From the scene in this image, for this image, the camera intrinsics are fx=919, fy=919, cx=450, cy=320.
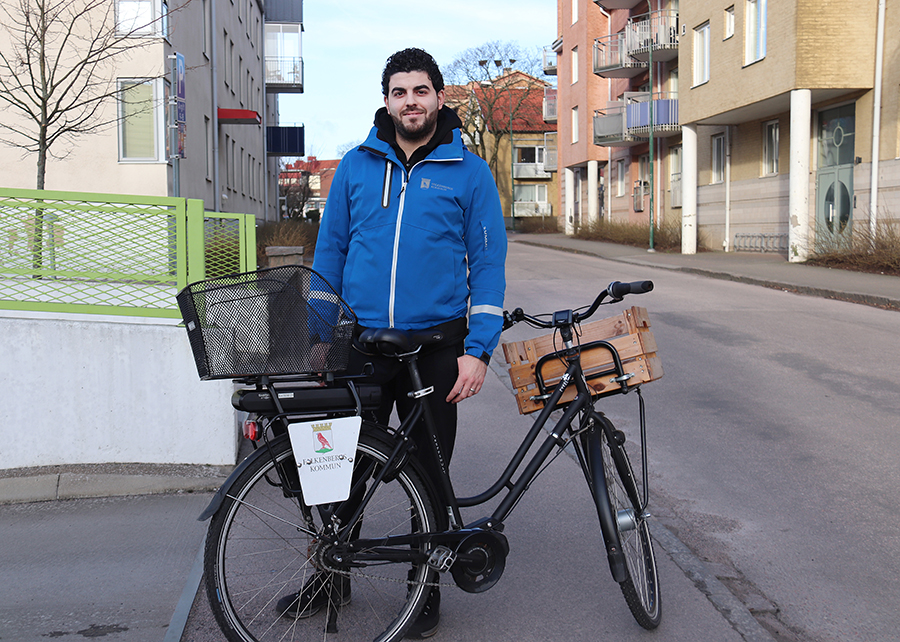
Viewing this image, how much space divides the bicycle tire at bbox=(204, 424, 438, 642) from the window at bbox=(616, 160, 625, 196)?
39.2m

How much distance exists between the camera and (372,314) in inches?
128

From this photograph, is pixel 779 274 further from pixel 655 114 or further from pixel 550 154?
pixel 550 154

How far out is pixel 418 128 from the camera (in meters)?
3.25

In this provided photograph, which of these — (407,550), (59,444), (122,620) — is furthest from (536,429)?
(59,444)

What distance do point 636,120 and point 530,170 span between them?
4081 cm

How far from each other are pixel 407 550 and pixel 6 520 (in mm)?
2774

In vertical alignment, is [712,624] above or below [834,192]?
below

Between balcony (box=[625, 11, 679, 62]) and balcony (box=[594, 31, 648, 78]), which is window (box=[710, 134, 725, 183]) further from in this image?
balcony (box=[594, 31, 648, 78])

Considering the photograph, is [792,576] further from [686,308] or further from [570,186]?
[570,186]

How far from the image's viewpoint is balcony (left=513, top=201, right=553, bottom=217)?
74.4 meters

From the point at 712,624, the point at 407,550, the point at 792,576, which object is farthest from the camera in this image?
the point at 792,576

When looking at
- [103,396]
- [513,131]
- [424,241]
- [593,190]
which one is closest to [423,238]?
[424,241]

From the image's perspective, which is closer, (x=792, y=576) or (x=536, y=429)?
(x=536, y=429)

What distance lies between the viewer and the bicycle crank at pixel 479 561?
3.21 metres
